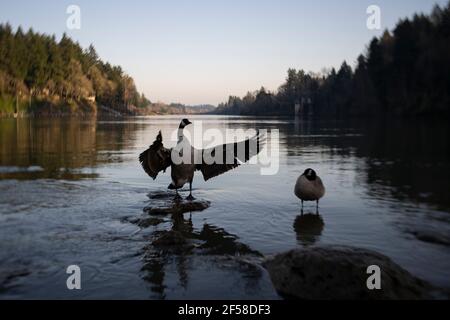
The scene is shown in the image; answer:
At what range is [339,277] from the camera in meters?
6.14

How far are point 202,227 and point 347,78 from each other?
15444 cm

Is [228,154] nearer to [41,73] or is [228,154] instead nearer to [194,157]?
[194,157]

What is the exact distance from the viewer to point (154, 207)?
11227 mm

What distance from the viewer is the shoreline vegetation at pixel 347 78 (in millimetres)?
81375

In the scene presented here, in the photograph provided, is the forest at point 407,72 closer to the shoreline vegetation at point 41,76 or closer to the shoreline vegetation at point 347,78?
the shoreline vegetation at point 347,78

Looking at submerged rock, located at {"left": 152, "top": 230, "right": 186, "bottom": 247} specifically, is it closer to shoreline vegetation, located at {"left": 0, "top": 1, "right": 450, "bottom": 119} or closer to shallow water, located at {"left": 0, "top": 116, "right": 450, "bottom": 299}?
shallow water, located at {"left": 0, "top": 116, "right": 450, "bottom": 299}

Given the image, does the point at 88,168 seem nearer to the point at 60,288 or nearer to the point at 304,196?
the point at 304,196

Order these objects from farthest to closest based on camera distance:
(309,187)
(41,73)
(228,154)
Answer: (41,73) < (228,154) < (309,187)

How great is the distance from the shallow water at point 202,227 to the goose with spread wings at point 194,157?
42.0 inches

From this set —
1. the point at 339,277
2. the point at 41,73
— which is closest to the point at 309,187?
the point at 339,277

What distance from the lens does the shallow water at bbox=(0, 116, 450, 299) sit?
258 inches

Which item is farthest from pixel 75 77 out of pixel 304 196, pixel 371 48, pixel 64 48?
pixel 304 196

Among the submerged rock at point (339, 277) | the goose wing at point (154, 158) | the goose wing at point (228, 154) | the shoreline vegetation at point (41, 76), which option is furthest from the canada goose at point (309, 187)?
the shoreline vegetation at point (41, 76)
